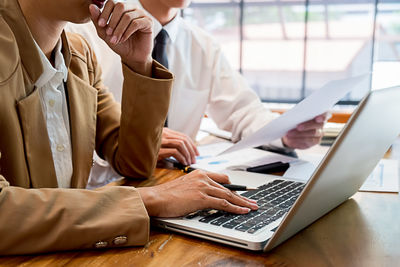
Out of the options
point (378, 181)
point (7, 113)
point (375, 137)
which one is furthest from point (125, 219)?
point (378, 181)

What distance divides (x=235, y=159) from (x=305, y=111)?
24 centimetres

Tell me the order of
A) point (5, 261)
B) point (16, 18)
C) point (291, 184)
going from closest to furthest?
point (5, 261) < point (16, 18) < point (291, 184)

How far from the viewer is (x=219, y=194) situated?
32.3 inches

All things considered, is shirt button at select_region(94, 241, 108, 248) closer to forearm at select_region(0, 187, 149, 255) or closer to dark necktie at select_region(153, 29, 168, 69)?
forearm at select_region(0, 187, 149, 255)

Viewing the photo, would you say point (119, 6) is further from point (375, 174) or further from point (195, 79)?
point (195, 79)

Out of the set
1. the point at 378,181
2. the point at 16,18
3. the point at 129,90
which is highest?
the point at 16,18

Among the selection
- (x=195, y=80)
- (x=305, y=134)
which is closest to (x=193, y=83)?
(x=195, y=80)

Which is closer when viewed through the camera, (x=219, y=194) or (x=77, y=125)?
(x=219, y=194)

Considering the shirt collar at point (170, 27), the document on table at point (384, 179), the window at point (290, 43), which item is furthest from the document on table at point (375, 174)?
the window at point (290, 43)

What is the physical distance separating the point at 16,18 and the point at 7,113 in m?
0.19

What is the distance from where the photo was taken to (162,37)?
1.67 m

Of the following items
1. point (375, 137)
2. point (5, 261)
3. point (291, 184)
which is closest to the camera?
point (5, 261)

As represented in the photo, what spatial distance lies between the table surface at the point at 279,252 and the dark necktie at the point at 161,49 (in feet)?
2.86

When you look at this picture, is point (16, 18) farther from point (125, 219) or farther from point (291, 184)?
point (291, 184)
